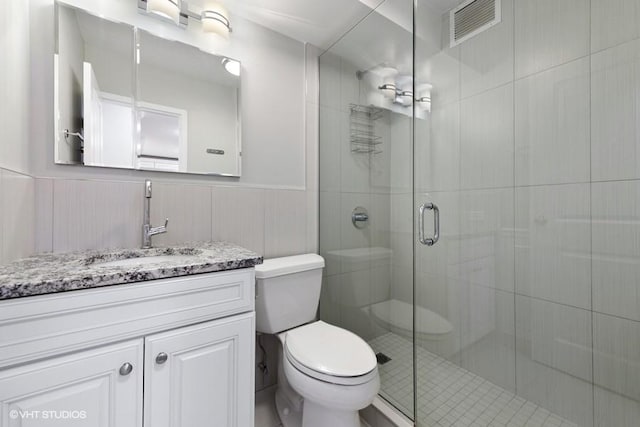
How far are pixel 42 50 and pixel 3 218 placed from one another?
72 cm

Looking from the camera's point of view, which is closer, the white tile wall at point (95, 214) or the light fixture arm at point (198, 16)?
the white tile wall at point (95, 214)

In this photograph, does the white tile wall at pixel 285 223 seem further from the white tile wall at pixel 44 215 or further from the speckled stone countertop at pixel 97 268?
the white tile wall at pixel 44 215

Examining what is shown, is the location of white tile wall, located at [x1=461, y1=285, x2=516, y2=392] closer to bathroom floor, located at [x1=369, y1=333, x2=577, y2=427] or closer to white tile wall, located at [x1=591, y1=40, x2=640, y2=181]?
bathroom floor, located at [x1=369, y1=333, x2=577, y2=427]

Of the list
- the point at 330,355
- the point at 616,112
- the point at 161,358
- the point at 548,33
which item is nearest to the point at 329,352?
the point at 330,355

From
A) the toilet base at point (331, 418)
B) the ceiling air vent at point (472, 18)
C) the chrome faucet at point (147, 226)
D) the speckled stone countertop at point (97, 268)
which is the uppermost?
the ceiling air vent at point (472, 18)

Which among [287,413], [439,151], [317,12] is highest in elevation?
[317,12]

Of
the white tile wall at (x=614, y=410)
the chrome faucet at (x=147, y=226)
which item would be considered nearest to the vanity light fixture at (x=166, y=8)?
the chrome faucet at (x=147, y=226)

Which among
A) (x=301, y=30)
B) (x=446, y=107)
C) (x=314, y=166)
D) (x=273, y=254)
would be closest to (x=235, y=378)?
(x=273, y=254)

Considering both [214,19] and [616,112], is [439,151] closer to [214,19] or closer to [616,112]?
[616,112]

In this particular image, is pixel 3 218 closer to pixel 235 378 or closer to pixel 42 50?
pixel 42 50

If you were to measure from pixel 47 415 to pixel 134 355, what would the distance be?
0.67 feet

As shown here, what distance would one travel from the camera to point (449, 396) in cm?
128

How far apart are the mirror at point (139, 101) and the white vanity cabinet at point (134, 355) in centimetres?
70

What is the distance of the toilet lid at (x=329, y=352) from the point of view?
1.04 meters
